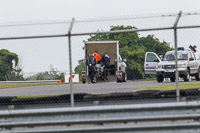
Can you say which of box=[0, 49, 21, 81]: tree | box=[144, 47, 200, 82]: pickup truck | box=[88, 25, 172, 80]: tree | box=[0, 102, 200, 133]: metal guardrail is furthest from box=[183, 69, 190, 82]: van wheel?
box=[0, 102, 200, 133]: metal guardrail

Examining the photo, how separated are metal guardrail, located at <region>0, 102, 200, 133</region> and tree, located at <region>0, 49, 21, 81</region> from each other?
2103 mm

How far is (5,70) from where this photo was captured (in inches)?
401

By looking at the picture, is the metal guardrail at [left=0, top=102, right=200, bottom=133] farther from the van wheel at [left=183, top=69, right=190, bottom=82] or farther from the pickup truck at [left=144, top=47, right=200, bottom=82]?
the van wheel at [left=183, top=69, right=190, bottom=82]

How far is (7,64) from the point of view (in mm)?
10039

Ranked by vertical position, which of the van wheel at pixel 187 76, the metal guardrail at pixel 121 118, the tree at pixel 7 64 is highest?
the tree at pixel 7 64

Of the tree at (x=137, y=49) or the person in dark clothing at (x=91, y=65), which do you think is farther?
the person in dark clothing at (x=91, y=65)

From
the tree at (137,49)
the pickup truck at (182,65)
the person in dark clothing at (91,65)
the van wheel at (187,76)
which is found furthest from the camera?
the van wheel at (187,76)

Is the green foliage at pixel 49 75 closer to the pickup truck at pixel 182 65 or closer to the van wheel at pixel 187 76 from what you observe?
the pickup truck at pixel 182 65

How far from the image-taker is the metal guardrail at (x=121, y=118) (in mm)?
7496

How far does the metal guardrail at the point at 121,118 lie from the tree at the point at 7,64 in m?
2.10

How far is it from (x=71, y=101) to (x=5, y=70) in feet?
6.72

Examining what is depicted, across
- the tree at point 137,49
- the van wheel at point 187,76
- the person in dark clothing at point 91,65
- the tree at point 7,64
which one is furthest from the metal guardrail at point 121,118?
the van wheel at point 187,76

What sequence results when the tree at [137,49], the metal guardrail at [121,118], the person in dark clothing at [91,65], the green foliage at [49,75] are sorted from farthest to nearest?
the person in dark clothing at [91,65]
the tree at [137,49]
the green foliage at [49,75]
the metal guardrail at [121,118]

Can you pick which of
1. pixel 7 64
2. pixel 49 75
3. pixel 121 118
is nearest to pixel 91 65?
pixel 7 64
